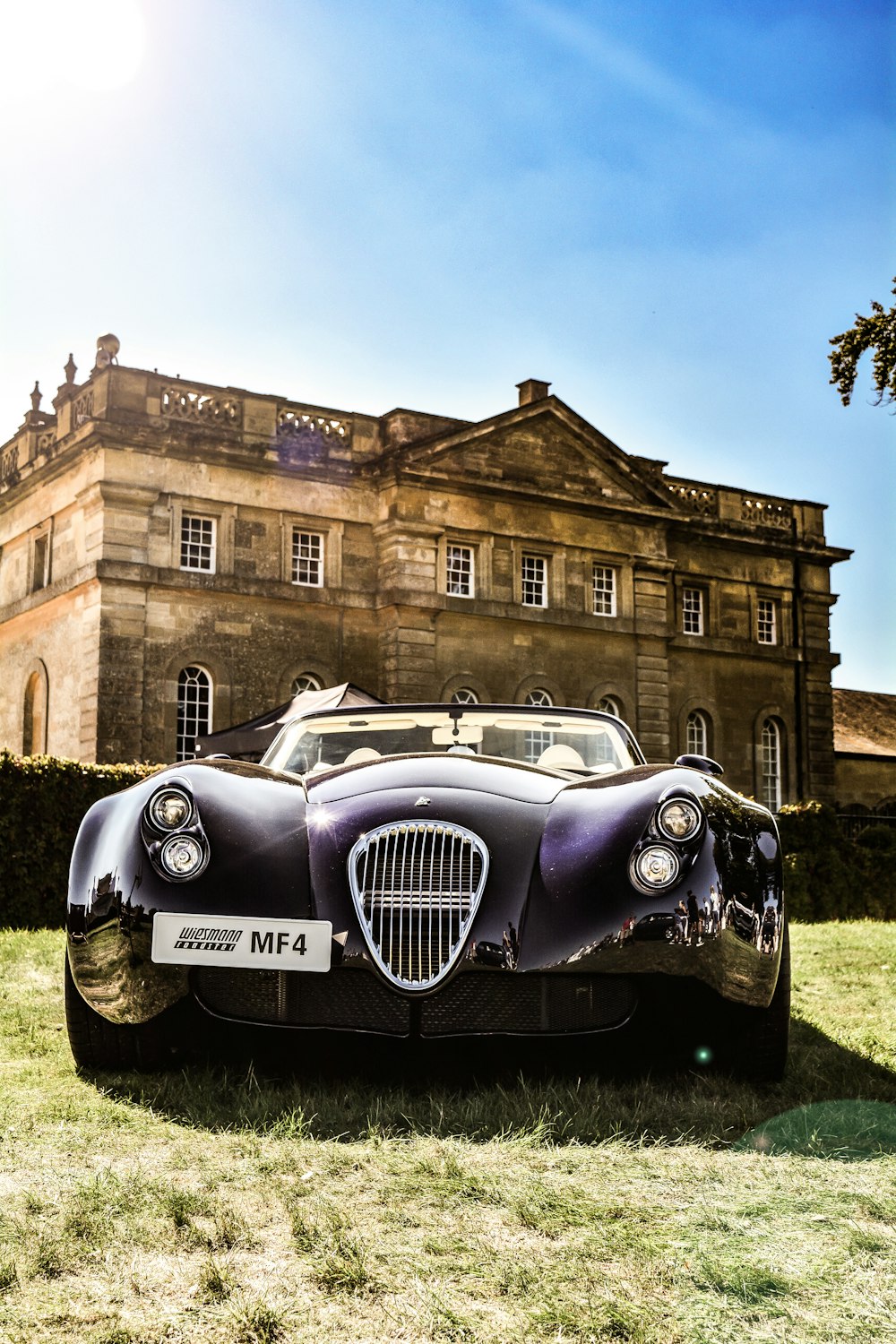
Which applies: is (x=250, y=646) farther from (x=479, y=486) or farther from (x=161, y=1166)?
(x=161, y=1166)

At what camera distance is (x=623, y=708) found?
3250cm

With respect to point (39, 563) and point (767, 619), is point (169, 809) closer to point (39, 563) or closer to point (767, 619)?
point (39, 563)

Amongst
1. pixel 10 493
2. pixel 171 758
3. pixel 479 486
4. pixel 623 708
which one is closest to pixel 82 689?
pixel 171 758

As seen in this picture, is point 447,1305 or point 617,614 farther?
point 617,614

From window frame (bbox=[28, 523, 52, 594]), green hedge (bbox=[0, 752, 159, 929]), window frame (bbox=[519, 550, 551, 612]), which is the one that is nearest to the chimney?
window frame (bbox=[519, 550, 551, 612])

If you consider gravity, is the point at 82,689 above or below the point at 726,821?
above

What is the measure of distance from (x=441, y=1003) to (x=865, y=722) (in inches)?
1661

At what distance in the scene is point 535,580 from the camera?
31.6 m

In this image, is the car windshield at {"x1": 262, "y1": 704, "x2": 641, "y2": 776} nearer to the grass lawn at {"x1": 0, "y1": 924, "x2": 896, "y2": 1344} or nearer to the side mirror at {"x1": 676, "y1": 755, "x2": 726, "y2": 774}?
the side mirror at {"x1": 676, "y1": 755, "x2": 726, "y2": 774}

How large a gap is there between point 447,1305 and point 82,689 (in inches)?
986

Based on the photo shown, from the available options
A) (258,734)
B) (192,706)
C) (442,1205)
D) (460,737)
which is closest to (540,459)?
(192,706)

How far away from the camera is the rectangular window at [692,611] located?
115 feet

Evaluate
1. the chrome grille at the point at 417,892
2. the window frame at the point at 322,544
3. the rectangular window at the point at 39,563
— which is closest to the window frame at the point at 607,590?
the window frame at the point at 322,544

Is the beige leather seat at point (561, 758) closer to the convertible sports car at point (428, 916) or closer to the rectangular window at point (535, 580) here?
the convertible sports car at point (428, 916)
